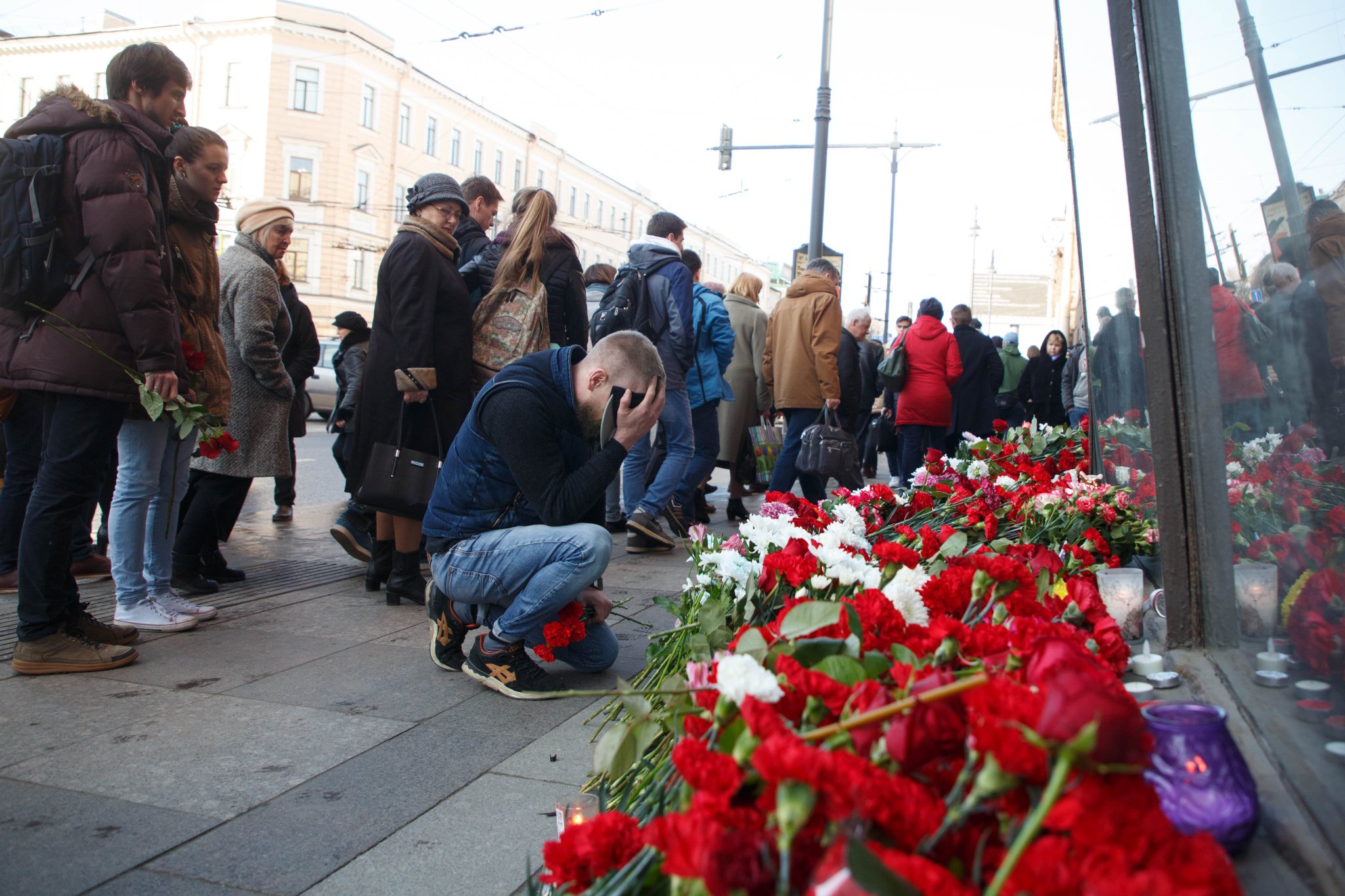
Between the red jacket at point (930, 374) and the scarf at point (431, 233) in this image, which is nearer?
the scarf at point (431, 233)

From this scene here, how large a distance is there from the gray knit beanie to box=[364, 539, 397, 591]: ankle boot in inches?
61.3

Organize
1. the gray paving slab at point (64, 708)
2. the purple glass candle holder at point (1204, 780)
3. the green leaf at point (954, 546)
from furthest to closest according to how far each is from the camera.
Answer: the gray paving slab at point (64, 708)
the green leaf at point (954, 546)
the purple glass candle holder at point (1204, 780)

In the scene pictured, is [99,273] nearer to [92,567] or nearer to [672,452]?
[92,567]

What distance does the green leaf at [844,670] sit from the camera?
4.38 feet

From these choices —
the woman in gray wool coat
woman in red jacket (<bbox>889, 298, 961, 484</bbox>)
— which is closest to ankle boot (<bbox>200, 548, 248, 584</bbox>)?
the woman in gray wool coat

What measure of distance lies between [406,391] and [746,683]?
11.6 ft

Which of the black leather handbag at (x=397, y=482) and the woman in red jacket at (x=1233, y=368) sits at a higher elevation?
the woman in red jacket at (x=1233, y=368)

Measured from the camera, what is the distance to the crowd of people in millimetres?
3172

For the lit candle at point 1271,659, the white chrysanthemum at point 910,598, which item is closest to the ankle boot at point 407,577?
the white chrysanthemum at point 910,598

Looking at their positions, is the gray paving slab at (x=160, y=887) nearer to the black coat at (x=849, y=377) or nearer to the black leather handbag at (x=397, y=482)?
the black leather handbag at (x=397, y=482)

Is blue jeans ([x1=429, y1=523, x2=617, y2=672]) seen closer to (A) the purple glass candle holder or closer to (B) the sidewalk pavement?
(B) the sidewalk pavement

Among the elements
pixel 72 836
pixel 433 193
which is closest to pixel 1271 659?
pixel 72 836

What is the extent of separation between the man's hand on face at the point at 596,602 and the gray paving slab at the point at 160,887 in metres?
1.56

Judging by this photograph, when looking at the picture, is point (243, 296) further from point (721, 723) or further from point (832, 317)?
point (721, 723)
